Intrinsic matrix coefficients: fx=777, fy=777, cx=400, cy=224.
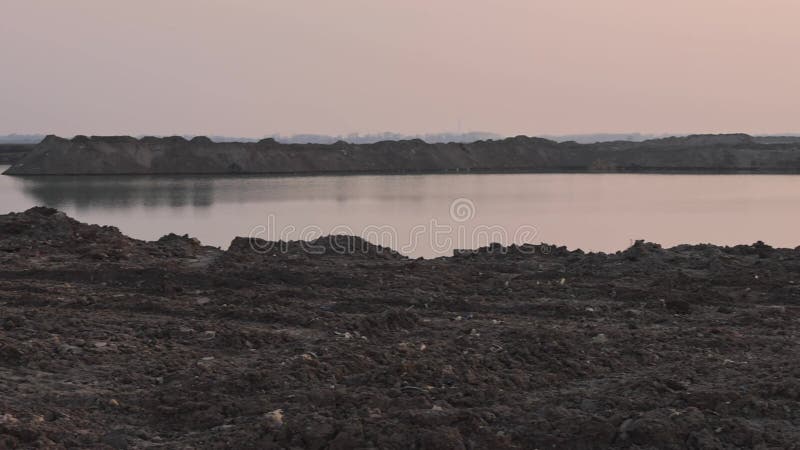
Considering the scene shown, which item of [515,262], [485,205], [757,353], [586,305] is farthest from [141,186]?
[757,353]

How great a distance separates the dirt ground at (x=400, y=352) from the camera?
15.5 ft

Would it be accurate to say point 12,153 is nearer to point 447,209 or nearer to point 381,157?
point 381,157

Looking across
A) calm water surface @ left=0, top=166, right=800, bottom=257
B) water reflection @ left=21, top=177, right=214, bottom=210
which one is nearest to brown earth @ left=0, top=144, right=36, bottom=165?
water reflection @ left=21, top=177, right=214, bottom=210

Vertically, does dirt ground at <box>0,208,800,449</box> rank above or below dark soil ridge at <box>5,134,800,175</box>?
below

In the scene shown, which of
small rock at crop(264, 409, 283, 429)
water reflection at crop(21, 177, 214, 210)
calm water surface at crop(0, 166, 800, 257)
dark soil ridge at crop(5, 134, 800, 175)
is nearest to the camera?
small rock at crop(264, 409, 283, 429)

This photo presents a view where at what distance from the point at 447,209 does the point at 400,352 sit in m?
16.7

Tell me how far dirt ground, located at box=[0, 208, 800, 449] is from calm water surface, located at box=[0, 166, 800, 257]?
16.7 ft

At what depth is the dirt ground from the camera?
4.73m

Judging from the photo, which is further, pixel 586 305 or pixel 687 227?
pixel 687 227

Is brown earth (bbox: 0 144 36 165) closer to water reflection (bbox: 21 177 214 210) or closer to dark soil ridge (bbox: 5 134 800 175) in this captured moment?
dark soil ridge (bbox: 5 134 800 175)

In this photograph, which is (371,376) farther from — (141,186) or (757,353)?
(141,186)

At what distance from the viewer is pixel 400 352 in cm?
641

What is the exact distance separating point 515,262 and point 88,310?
6234 millimetres

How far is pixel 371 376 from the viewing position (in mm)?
5742
